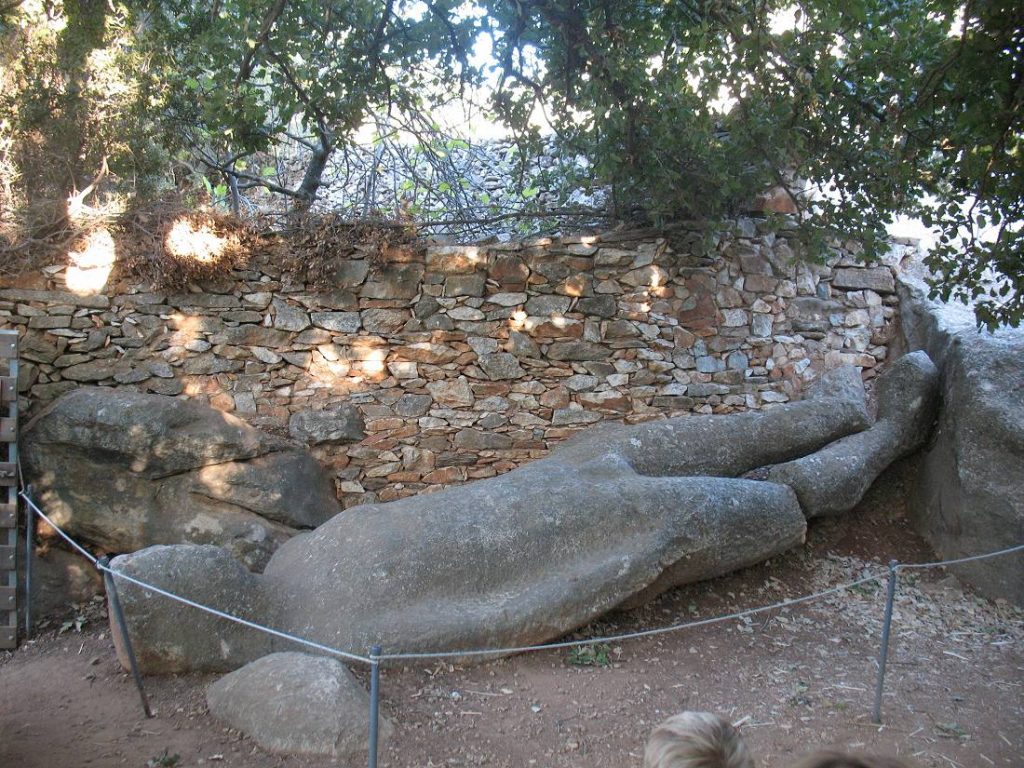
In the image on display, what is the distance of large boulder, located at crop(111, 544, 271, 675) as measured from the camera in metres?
3.28

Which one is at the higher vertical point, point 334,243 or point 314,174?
point 314,174

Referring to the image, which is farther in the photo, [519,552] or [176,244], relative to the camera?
[176,244]

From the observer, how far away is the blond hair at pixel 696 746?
1.52 meters

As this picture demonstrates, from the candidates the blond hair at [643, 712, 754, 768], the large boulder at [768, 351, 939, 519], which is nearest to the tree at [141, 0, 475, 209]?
the large boulder at [768, 351, 939, 519]

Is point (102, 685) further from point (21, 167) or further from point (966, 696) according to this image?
point (966, 696)

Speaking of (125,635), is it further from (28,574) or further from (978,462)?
(978,462)

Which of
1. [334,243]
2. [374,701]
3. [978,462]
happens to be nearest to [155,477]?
[334,243]

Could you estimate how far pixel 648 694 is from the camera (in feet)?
11.4

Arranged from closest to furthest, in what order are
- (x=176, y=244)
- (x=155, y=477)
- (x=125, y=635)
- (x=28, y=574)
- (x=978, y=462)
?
1. (x=125, y=635)
2. (x=28, y=574)
3. (x=155, y=477)
4. (x=978, y=462)
5. (x=176, y=244)

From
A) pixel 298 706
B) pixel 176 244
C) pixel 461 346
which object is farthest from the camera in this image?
pixel 461 346

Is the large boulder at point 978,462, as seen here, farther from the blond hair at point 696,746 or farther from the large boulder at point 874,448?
the blond hair at point 696,746

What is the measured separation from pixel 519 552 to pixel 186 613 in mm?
1490

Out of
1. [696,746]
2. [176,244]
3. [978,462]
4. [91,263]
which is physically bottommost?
[696,746]

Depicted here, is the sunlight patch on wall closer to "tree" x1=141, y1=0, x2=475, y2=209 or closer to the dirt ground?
"tree" x1=141, y1=0, x2=475, y2=209
